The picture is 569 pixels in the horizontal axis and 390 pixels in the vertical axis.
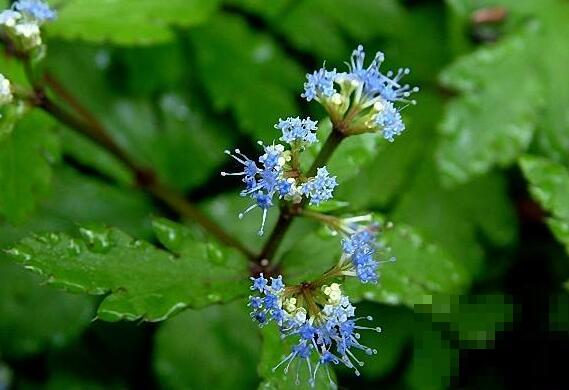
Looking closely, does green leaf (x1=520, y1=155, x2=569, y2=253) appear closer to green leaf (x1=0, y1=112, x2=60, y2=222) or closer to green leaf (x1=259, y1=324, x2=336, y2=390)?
green leaf (x1=259, y1=324, x2=336, y2=390)

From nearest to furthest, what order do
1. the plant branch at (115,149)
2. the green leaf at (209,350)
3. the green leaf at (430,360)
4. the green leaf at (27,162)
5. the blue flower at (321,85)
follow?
the blue flower at (321,85) → the plant branch at (115,149) → the green leaf at (27,162) → the green leaf at (209,350) → the green leaf at (430,360)

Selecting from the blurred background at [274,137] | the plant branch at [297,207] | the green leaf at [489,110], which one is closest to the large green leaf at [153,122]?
the blurred background at [274,137]

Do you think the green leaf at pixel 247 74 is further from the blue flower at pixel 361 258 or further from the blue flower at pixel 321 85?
the blue flower at pixel 361 258

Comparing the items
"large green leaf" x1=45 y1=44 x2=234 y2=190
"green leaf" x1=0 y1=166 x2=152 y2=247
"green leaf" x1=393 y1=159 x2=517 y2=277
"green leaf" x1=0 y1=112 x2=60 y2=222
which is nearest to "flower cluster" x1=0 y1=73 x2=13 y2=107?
"green leaf" x1=0 y1=112 x2=60 y2=222

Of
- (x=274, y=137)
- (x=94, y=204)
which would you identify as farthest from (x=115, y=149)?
(x=274, y=137)

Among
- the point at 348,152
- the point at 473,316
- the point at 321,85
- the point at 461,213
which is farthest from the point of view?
the point at 461,213

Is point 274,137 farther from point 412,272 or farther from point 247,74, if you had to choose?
point 412,272
